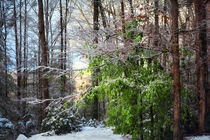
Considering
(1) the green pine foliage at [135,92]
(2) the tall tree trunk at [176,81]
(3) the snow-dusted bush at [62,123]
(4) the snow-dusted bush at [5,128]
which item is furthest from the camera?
(3) the snow-dusted bush at [62,123]

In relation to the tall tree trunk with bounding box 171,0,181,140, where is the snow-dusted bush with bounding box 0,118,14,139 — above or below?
below

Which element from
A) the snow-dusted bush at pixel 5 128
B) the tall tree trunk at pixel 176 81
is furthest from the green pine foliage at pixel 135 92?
the snow-dusted bush at pixel 5 128

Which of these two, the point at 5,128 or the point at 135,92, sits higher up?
the point at 135,92

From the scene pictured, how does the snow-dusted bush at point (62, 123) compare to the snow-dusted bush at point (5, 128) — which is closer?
the snow-dusted bush at point (5, 128)

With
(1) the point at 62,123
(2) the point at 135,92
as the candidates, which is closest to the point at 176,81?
(2) the point at 135,92

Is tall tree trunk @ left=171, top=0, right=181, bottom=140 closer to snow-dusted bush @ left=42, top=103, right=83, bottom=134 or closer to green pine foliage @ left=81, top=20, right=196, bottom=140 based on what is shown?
green pine foliage @ left=81, top=20, right=196, bottom=140

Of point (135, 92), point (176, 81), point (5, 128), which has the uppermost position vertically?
point (176, 81)

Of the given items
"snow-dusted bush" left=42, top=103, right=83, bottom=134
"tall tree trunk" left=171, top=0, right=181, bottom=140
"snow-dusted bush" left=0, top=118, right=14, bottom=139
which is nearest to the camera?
"tall tree trunk" left=171, top=0, right=181, bottom=140

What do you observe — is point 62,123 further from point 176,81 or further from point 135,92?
point 176,81

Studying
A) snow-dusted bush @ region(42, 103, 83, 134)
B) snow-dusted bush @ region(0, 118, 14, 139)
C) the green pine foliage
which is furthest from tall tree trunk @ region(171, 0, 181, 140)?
snow-dusted bush @ region(0, 118, 14, 139)

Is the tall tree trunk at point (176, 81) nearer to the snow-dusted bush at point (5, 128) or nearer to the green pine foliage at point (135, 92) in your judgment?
the green pine foliage at point (135, 92)

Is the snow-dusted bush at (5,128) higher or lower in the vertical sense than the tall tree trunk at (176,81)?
lower

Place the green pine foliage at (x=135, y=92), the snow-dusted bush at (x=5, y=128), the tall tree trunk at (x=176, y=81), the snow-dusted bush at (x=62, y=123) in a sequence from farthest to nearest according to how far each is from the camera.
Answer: the snow-dusted bush at (x=62, y=123) → the snow-dusted bush at (x=5, y=128) → the green pine foliage at (x=135, y=92) → the tall tree trunk at (x=176, y=81)

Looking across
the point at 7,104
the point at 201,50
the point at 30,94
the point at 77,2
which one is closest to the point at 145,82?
the point at 201,50
